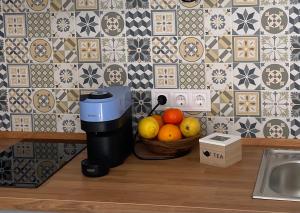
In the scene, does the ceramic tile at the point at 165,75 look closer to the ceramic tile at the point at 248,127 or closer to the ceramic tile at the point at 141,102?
the ceramic tile at the point at 141,102

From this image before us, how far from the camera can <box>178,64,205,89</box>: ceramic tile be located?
6.93 ft

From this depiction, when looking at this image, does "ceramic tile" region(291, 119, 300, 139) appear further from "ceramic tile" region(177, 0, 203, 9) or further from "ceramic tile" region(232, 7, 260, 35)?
"ceramic tile" region(177, 0, 203, 9)

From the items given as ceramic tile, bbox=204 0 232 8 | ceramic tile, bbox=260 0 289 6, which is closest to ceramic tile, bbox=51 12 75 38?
ceramic tile, bbox=204 0 232 8

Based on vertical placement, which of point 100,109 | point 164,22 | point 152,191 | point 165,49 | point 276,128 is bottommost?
point 152,191

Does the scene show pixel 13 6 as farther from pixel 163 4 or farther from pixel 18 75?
pixel 163 4

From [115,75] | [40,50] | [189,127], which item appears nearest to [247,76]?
[189,127]

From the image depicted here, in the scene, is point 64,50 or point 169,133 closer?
point 169,133

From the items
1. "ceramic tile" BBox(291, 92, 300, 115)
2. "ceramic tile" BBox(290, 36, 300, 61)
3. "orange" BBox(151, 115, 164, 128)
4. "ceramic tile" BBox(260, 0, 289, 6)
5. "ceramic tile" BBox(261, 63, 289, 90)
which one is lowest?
"orange" BBox(151, 115, 164, 128)

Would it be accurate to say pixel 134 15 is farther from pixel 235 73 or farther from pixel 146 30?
pixel 235 73

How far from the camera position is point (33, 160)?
6.72 ft

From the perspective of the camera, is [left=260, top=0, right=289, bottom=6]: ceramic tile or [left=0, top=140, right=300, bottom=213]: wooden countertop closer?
[left=0, top=140, right=300, bottom=213]: wooden countertop

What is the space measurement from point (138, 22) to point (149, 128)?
0.43m

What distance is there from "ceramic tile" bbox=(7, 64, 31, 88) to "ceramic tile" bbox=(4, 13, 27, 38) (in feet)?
0.42

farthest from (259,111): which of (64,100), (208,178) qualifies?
(64,100)
